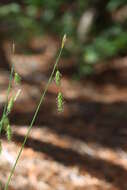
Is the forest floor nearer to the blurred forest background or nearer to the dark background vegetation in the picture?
the blurred forest background

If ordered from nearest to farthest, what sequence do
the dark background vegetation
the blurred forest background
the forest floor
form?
1. the forest floor
2. the blurred forest background
3. the dark background vegetation

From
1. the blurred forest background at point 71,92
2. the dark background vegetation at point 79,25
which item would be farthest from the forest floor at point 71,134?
the dark background vegetation at point 79,25

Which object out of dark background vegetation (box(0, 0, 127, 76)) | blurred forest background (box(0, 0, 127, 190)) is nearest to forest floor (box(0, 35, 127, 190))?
blurred forest background (box(0, 0, 127, 190))

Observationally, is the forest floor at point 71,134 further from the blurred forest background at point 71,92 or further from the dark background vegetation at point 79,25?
the dark background vegetation at point 79,25

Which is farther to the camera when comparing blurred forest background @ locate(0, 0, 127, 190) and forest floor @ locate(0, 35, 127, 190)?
blurred forest background @ locate(0, 0, 127, 190)

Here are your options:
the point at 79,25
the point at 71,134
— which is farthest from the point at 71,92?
the point at 79,25

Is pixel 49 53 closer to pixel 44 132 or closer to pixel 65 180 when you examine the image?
pixel 44 132

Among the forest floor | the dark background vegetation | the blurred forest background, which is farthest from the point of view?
the dark background vegetation

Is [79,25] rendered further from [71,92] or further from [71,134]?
[71,134]
